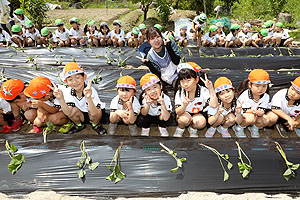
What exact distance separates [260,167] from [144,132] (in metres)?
1.68

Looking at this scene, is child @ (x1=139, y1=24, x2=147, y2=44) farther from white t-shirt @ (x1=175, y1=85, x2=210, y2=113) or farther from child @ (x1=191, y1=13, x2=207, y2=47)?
white t-shirt @ (x1=175, y1=85, x2=210, y2=113)

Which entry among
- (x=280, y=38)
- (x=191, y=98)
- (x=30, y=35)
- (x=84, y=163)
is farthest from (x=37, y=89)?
(x=280, y=38)

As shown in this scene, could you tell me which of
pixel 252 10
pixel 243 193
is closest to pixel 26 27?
pixel 243 193

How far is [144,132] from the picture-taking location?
3287mm

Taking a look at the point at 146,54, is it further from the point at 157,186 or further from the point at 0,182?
the point at 0,182

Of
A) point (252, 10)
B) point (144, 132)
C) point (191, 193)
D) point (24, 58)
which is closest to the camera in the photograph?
point (191, 193)

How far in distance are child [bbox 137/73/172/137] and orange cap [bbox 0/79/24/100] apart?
6.05ft

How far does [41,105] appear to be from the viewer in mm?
3010

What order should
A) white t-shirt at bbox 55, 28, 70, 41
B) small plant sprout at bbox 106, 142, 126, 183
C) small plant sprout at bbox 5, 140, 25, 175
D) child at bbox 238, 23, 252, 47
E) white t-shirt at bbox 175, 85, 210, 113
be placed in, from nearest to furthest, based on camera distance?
small plant sprout at bbox 106, 142, 126, 183 < small plant sprout at bbox 5, 140, 25, 175 < white t-shirt at bbox 175, 85, 210, 113 < white t-shirt at bbox 55, 28, 70, 41 < child at bbox 238, 23, 252, 47

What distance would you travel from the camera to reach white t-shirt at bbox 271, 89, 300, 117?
3.01m

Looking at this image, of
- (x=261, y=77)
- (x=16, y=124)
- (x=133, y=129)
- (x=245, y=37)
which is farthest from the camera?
(x=245, y=37)

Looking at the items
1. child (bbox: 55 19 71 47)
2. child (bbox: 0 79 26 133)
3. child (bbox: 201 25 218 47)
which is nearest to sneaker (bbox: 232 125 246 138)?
child (bbox: 0 79 26 133)

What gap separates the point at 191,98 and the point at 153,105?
57cm

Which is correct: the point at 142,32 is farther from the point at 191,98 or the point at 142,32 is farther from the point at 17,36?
the point at 191,98
